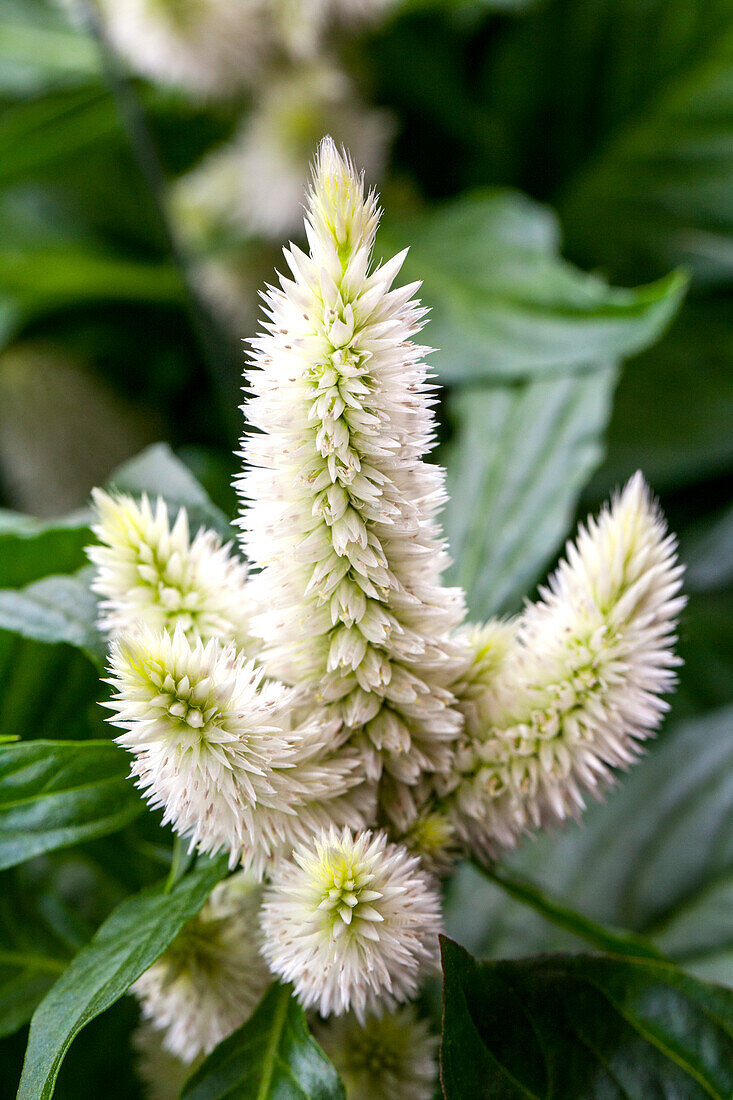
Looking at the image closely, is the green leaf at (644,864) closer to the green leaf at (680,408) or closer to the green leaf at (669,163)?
the green leaf at (680,408)

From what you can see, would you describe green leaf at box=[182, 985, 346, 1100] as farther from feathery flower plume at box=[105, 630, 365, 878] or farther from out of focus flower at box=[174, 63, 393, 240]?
out of focus flower at box=[174, 63, 393, 240]

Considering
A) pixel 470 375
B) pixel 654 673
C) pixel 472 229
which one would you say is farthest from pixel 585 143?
pixel 654 673

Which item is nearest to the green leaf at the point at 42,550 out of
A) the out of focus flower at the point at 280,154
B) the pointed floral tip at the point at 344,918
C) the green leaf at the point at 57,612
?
the green leaf at the point at 57,612

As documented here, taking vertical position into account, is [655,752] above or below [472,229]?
below

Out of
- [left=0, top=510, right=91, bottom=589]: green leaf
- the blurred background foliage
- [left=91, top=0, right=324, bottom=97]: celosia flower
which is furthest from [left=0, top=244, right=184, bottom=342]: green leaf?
[left=0, top=510, right=91, bottom=589]: green leaf

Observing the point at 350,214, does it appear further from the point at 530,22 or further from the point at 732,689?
the point at 530,22

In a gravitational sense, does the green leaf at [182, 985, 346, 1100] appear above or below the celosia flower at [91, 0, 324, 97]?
below

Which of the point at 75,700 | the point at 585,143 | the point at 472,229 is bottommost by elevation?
the point at 75,700
